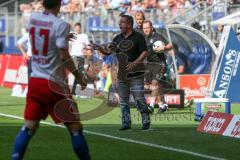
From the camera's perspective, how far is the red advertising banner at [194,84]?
20.6 meters

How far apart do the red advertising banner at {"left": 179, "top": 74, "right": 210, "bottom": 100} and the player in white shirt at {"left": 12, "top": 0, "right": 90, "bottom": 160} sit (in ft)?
37.4

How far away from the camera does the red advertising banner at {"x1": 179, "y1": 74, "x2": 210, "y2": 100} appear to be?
20.6 m

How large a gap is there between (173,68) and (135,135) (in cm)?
753

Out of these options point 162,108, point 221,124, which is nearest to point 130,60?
point 221,124

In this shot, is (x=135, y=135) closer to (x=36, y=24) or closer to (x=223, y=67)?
(x=36, y=24)

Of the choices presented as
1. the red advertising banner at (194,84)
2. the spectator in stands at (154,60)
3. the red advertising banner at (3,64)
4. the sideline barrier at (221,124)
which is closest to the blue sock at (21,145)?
Answer: the sideline barrier at (221,124)

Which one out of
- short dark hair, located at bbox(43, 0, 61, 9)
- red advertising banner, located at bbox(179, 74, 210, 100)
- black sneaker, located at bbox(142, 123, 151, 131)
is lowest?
black sneaker, located at bbox(142, 123, 151, 131)

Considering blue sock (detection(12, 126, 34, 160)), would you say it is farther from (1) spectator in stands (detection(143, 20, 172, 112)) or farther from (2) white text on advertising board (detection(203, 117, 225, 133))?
(1) spectator in stands (detection(143, 20, 172, 112))

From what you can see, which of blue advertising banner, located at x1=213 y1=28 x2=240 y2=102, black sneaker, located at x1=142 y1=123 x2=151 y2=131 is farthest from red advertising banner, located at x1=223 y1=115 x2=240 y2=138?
blue advertising banner, located at x1=213 y1=28 x2=240 y2=102

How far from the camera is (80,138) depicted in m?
9.27

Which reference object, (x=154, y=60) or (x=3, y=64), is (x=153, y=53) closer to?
(x=154, y=60)

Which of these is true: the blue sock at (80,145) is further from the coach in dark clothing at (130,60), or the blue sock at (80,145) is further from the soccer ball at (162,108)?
the soccer ball at (162,108)

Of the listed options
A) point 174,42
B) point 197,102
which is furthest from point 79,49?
point 197,102

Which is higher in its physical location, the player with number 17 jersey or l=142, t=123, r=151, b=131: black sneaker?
the player with number 17 jersey
